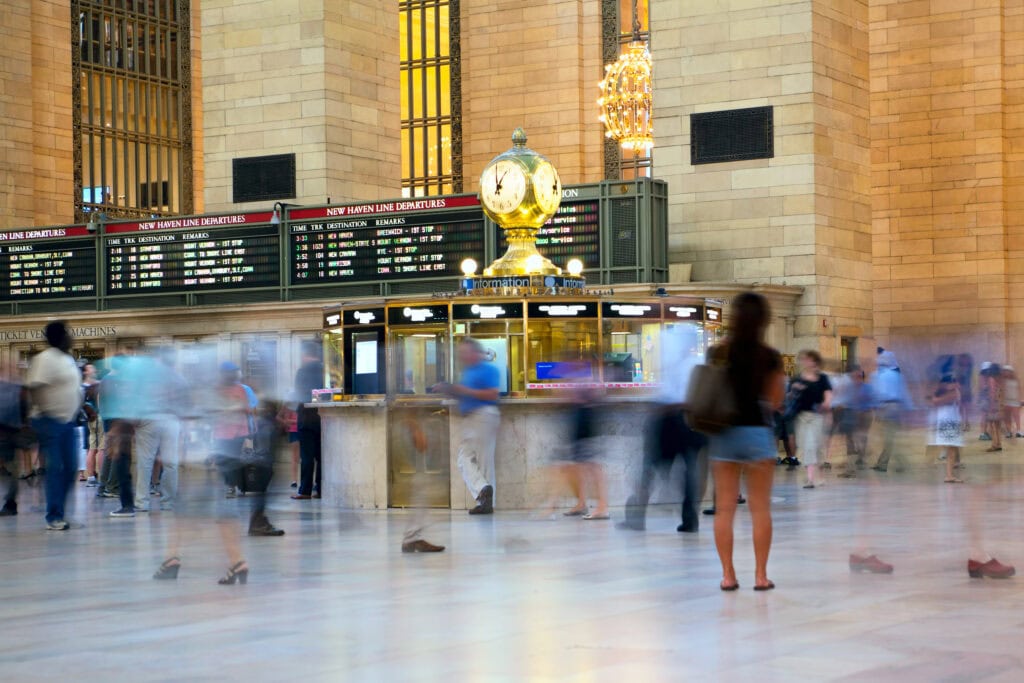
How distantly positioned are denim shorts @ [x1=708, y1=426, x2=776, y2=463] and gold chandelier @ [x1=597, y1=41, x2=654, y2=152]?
20.9 m

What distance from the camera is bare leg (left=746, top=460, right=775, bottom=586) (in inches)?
337

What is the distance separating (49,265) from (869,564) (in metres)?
19.5

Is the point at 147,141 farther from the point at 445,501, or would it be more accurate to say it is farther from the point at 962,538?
the point at 962,538

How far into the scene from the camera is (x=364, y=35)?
2677cm

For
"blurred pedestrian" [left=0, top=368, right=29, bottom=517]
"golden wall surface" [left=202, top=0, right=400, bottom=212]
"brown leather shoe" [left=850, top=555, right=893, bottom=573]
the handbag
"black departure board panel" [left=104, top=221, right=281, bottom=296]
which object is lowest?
"brown leather shoe" [left=850, top=555, right=893, bottom=573]

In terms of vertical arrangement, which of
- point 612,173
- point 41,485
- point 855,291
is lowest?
point 41,485

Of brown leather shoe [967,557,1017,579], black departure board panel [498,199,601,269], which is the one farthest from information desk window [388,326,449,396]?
black departure board panel [498,199,601,269]

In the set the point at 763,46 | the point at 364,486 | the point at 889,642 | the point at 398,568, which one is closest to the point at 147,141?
the point at 763,46

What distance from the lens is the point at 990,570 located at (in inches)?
354

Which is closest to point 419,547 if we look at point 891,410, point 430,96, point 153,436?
point 891,410

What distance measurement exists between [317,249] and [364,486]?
9530 millimetres

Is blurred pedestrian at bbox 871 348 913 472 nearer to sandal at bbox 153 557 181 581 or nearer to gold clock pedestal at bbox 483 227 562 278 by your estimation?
sandal at bbox 153 557 181 581

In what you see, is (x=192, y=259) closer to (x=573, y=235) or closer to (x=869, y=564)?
(x=573, y=235)

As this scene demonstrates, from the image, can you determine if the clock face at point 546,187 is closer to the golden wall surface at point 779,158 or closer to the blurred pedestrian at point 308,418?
the blurred pedestrian at point 308,418
